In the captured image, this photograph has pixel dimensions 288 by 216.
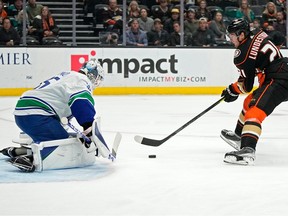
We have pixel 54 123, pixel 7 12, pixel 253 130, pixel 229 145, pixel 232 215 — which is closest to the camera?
pixel 232 215

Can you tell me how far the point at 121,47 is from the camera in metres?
11.2

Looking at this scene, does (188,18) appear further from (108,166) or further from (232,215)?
(232,215)

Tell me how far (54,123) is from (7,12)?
270 inches

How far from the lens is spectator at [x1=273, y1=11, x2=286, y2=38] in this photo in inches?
472

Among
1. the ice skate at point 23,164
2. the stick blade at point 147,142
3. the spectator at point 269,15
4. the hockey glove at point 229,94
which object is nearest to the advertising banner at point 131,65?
the spectator at point 269,15

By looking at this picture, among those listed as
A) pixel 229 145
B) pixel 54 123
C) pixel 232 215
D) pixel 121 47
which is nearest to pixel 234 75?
pixel 121 47

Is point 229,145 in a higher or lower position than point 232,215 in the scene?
lower

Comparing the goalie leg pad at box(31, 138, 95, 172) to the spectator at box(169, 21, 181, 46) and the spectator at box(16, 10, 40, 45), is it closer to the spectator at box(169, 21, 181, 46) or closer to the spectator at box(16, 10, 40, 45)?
the spectator at box(16, 10, 40, 45)

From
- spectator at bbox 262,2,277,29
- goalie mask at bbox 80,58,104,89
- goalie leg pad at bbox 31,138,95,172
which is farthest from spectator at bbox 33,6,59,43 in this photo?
goalie leg pad at bbox 31,138,95,172

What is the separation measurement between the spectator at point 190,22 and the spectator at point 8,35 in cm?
267

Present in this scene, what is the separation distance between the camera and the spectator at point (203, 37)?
11.7 m

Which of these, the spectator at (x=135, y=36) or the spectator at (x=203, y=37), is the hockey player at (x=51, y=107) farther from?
the spectator at (x=203, y=37)

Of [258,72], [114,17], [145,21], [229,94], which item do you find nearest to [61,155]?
[229,94]

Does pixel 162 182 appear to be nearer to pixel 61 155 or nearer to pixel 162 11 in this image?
pixel 61 155
